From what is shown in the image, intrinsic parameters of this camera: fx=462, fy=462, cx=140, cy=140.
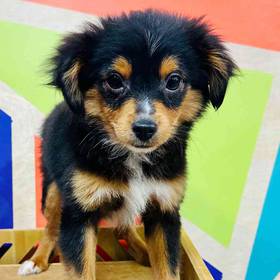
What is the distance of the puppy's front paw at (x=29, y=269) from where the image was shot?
1876 mm

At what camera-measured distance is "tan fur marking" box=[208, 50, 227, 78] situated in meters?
1.65

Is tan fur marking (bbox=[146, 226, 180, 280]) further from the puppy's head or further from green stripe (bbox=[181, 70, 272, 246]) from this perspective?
green stripe (bbox=[181, 70, 272, 246])

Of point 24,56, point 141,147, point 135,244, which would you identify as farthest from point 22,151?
point 141,147

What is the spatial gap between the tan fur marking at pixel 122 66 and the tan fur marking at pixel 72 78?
13 centimetres

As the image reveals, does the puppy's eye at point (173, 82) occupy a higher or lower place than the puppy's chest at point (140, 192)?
higher

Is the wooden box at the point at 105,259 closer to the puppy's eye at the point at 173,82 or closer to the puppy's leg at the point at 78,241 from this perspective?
the puppy's leg at the point at 78,241

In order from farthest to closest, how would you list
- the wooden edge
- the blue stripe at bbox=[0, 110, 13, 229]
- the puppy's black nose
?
the blue stripe at bbox=[0, 110, 13, 229], the wooden edge, the puppy's black nose

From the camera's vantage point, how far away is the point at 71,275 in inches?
66.2

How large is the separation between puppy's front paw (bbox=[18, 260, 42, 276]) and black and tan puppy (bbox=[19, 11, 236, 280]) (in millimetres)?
254

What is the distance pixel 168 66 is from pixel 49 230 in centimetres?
97

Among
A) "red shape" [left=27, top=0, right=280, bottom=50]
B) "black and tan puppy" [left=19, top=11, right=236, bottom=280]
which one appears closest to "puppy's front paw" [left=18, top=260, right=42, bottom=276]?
"black and tan puppy" [left=19, top=11, right=236, bottom=280]

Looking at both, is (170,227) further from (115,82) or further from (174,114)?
(115,82)

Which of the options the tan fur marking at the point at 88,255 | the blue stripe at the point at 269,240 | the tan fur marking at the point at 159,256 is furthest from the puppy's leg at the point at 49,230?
the blue stripe at the point at 269,240

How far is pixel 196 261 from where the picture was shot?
1932mm
